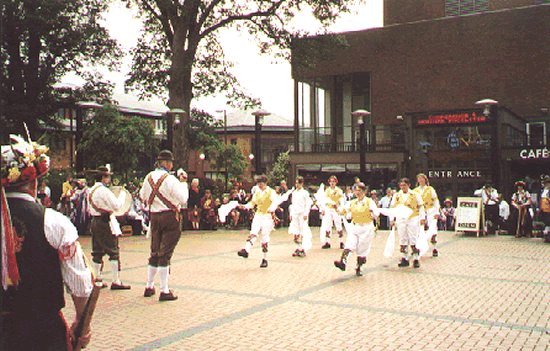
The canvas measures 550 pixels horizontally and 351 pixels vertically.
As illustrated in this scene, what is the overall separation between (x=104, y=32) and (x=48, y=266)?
26.9 metres

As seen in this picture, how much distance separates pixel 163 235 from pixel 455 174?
22.3m

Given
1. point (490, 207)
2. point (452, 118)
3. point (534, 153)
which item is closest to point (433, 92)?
point (452, 118)

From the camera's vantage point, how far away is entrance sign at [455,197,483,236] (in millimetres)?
19953

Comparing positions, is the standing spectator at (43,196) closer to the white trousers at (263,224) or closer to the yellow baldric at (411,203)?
the white trousers at (263,224)

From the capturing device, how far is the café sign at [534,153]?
84.9 feet

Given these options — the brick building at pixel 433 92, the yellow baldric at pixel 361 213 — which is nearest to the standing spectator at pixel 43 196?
the yellow baldric at pixel 361 213

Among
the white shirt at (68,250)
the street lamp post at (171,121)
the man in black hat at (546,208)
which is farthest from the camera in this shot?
the street lamp post at (171,121)

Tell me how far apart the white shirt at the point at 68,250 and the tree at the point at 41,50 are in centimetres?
2327

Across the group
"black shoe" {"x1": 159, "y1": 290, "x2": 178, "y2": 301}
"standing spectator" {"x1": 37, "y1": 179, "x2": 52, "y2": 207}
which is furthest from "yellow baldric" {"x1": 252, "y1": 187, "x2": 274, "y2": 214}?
"standing spectator" {"x1": 37, "y1": 179, "x2": 52, "y2": 207}

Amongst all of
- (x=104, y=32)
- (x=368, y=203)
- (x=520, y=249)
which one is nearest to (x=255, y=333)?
(x=368, y=203)

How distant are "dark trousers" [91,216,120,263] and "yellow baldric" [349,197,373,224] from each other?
4.53 m

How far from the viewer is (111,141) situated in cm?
2814

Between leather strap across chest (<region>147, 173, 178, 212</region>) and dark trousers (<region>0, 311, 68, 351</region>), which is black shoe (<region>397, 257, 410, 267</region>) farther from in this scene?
dark trousers (<region>0, 311, 68, 351</region>)

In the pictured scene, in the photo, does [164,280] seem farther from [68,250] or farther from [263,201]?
[68,250]
